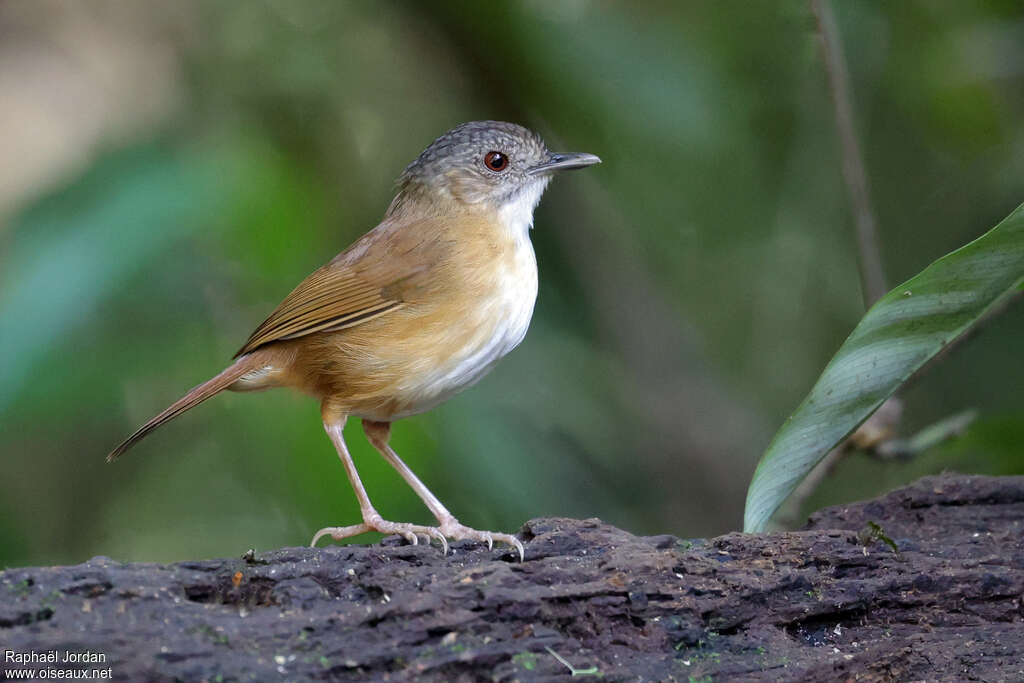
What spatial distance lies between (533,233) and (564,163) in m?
1.47

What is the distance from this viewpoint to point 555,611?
2.95m

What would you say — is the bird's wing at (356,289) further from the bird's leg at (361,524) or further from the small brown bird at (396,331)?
the bird's leg at (361,524)

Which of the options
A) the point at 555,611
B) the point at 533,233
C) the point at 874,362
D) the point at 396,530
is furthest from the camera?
the point at 533,233

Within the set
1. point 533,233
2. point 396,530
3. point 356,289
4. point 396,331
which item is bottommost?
point 396,530

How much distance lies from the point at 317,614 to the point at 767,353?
5.25m

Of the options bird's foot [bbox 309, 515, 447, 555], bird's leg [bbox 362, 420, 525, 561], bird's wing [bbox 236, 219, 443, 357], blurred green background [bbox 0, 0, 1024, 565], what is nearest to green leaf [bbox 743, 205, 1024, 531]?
bird's leg [bbox 362, 420, 525, 561]

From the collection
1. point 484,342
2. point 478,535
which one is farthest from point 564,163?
point 478,535

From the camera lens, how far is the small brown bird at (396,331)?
432cm

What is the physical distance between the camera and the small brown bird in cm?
432

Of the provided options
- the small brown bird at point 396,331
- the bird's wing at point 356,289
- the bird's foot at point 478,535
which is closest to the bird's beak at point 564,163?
the small brown bird at point 396,331

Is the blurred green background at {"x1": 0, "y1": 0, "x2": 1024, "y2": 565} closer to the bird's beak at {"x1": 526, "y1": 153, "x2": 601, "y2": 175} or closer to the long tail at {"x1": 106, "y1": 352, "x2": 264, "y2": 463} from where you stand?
the long tail at {"x1": 106, "y1": 352, "x2": 264, "y2": 463}

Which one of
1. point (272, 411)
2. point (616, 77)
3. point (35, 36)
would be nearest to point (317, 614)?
point (272, 411)

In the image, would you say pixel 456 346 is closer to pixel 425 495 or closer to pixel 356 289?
pixel 356 289

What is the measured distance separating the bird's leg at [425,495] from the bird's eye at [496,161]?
48.2 inches
